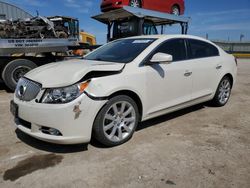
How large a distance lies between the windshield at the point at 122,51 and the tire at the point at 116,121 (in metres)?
0.68

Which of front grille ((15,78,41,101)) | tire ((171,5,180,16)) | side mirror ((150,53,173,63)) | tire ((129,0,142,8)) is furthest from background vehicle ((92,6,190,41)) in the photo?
front grille ((15,78,41,101))

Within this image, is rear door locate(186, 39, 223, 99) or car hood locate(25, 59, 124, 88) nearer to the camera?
car hood locate(25, 59, 124, 88)

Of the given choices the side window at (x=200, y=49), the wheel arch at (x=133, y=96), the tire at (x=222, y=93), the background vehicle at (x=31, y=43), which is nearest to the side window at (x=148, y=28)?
the background vehicle at (x=31, y=43)

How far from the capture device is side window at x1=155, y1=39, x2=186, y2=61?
399cm

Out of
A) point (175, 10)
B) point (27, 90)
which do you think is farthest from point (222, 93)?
point (175, 10)

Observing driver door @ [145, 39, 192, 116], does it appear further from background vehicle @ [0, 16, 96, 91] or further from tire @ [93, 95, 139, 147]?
background vehicle @ [0, 16, 96, 91]

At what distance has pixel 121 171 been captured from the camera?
274cm

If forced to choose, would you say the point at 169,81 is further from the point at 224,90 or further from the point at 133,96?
the point at 224,90

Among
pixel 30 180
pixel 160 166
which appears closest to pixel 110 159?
pixel 160 166

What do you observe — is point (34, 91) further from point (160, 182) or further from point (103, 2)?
point (103, 2)

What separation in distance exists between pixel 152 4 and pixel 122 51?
6411mm

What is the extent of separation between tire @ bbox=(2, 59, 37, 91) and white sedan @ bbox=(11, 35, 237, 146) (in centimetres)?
357

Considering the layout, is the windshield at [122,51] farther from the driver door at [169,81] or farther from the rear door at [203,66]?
the rear door at [203,66]

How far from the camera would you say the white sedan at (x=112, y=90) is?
2.88 meters
